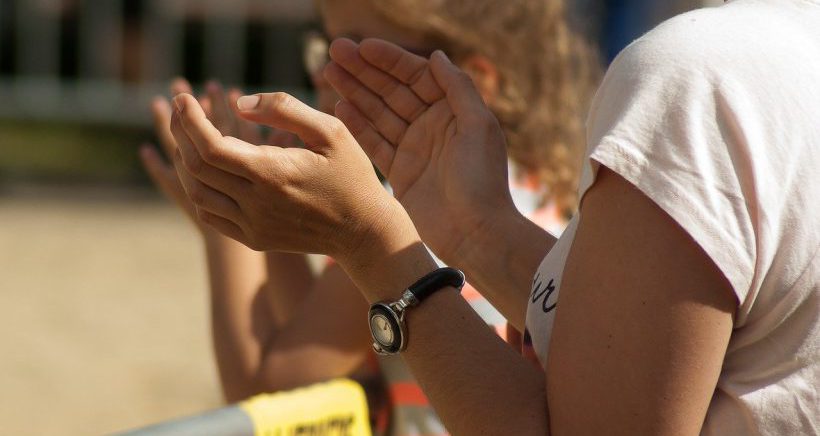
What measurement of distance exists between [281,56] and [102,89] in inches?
45.4

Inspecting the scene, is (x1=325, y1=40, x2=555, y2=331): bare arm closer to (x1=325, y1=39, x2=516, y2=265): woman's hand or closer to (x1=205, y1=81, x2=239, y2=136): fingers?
(x1=325, y1=39, x2=516, y2=265): woman's hand

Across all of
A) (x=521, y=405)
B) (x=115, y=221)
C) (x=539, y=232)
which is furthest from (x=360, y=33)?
(x=115, y=221)

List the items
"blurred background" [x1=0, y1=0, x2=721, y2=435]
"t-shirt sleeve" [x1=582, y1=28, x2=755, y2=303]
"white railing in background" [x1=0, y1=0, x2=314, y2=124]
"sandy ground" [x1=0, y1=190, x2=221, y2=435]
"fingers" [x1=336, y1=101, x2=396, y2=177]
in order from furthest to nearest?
1. "white railing in background" [x1=0, y1=0, x2=314, y2=124]
2. "blurred background" [x1=0, y1=0, x2=721, y2=435]
3. "sandy ground" [x1=0, y1=190, x2=221, y2=435]
4. "fingers" [x1=336, y1=101, x2=396, y2=177]
5. "t-shirt sleeve" [x1=582, y1=28, x2=755, y2=303]

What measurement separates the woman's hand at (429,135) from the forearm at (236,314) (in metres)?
0.82

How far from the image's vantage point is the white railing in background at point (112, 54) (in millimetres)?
7777

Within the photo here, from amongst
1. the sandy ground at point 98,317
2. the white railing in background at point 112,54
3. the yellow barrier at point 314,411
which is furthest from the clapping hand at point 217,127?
the white railing in background at point 112,54

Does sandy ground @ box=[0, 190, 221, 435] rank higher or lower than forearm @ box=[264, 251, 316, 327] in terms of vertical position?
lower

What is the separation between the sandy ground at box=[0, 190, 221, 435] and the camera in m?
4.39

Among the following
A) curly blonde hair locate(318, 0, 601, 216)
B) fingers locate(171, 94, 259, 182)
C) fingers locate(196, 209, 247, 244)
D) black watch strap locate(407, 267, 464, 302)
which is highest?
fingers locate(171, 94, 259, 182)

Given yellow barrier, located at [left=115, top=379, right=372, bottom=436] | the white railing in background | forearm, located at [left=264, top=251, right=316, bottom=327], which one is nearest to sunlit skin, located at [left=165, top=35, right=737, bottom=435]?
yellow barrier, located at [left=115, top=379, right=372, bottom=436]

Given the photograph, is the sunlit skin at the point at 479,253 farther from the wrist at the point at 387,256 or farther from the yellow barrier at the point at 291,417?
the yellow barrier at the point at 291,417

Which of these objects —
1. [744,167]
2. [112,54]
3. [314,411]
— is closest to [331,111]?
[314,411]

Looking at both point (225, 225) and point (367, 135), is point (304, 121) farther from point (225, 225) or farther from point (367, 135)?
point (367, 135)

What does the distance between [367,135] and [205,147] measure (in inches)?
19.5
